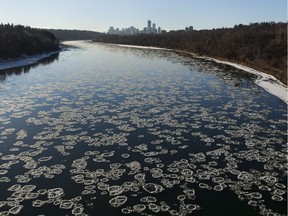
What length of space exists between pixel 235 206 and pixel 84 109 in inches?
495

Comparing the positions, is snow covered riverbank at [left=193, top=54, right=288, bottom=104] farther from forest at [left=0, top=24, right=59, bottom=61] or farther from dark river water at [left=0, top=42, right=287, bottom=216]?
forest at [left=0, top=24, right=59, bottom=61]

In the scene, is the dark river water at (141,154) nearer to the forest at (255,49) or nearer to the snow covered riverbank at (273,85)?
the snow covered riverbank at (273,85)

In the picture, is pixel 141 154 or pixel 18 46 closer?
pixel 141 154

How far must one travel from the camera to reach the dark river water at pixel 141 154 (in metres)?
9.37

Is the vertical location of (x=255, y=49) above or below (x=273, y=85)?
above

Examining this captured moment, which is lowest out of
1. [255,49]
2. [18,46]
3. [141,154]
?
[141,154]

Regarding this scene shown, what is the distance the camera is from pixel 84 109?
19656 millimetres

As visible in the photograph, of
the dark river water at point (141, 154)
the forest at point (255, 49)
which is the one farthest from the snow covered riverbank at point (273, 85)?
the dark river water at point (141, 154)

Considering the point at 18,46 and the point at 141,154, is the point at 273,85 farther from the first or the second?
the point at 18,46

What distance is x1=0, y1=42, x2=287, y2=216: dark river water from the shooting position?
937 centimetres

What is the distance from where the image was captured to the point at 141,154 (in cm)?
1295

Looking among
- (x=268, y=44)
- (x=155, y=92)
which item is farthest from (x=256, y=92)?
(x=268, y=44)

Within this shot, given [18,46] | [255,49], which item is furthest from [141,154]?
[18,46]

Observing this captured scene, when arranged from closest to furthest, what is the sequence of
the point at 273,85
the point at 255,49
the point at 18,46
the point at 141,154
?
the point at 141,154, the point at 273,85, the point at 255,49, the point at 18,46
